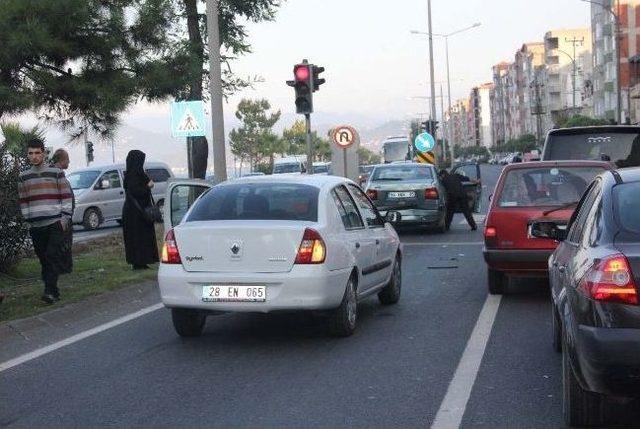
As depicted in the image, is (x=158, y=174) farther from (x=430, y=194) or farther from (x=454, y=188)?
(x=430, y=194)

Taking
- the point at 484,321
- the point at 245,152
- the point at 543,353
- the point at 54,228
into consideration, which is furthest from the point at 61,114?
the point at 245,152

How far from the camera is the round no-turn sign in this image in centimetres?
2258

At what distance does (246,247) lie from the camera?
27.0 ft

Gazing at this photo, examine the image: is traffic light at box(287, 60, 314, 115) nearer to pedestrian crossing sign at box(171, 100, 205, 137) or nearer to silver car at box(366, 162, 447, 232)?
silver car at box(366, 162, 447, 232)

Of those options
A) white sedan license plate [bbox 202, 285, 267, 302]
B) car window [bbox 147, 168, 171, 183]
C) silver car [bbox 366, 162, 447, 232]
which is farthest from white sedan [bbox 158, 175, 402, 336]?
car window [bbox 147, 168, 171, 183]

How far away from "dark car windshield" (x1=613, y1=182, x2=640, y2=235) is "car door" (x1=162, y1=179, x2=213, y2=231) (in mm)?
6320

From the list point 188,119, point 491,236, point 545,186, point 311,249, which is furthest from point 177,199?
point 545,186

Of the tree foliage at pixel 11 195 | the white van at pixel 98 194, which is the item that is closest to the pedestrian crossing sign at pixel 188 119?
the tree foliage at pixel 11 195

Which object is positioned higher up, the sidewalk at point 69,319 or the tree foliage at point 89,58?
the tree foliage at point 89,58

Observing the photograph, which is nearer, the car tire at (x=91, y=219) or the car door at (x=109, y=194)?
the car tire at (x=91, y=219)

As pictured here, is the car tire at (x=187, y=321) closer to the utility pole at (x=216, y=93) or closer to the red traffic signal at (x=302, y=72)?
the utility pole at (x=216, y=93)

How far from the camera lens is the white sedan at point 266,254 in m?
8.16

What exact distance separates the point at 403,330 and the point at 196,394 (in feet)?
9.85

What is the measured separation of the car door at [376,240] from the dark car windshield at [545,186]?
1614mm
